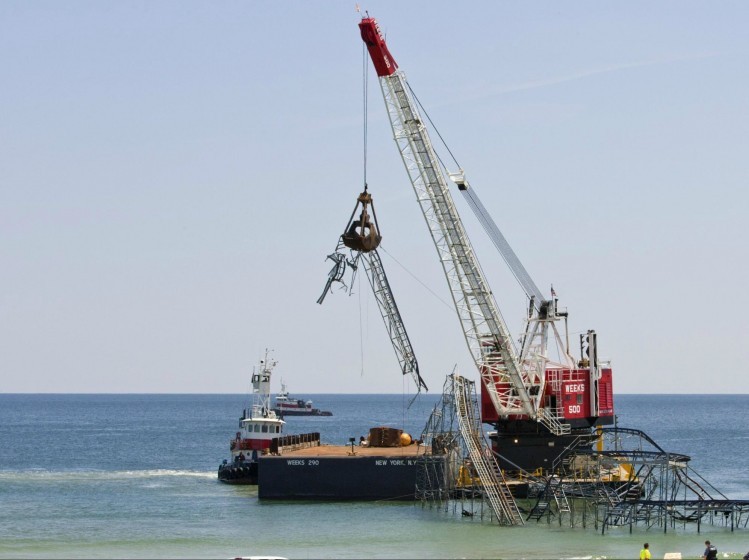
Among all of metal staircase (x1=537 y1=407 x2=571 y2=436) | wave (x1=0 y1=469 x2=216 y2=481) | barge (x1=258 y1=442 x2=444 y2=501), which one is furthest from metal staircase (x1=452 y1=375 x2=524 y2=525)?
wave (x1=0 y1=469 x2=216 y2=481)

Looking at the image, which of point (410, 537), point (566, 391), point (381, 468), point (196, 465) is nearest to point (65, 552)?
point (410, 537)

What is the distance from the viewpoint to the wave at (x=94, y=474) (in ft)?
317

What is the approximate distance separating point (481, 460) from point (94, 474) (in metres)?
42.6

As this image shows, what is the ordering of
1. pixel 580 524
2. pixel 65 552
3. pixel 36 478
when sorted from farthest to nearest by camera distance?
pixel 36 478
pixel 580 524
pixel 65 552

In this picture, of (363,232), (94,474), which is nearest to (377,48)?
(363,232)

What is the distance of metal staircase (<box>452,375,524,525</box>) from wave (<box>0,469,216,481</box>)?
33085 millimetres

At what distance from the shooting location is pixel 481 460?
69.5 metres

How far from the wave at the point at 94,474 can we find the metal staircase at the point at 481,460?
3309cm

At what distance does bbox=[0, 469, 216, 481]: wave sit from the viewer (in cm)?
9675

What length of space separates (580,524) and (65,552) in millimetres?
26252

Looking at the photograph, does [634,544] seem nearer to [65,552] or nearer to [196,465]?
[65,552]

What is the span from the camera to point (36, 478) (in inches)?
3799

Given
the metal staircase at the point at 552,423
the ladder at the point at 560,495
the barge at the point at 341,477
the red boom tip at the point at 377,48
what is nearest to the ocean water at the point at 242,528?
the barge at the point at 341,477

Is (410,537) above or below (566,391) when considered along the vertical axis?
below
